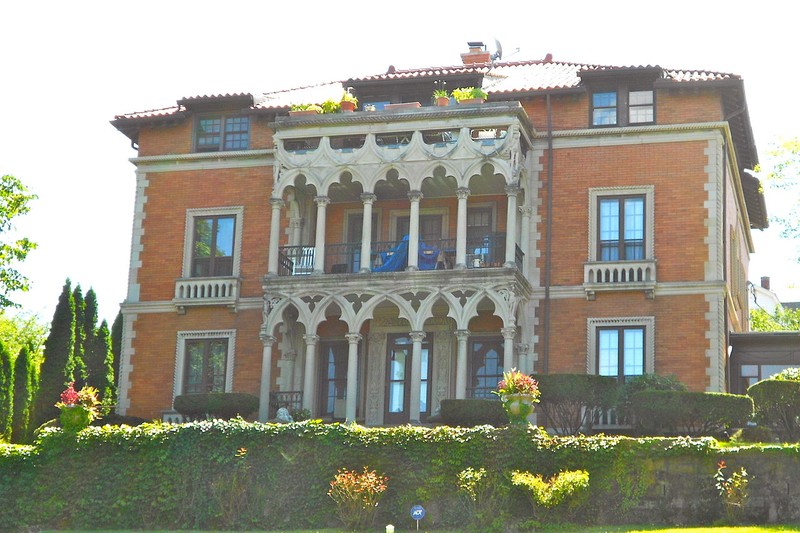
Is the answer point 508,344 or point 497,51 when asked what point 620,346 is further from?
point 497,51

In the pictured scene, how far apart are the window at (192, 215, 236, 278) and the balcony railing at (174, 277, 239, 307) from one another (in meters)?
0.47

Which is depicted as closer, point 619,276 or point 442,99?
point 619,276

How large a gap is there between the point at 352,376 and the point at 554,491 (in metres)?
10.1

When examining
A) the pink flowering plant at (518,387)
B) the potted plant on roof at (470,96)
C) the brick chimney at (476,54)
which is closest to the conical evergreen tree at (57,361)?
the potted plant on roof at (470,96)

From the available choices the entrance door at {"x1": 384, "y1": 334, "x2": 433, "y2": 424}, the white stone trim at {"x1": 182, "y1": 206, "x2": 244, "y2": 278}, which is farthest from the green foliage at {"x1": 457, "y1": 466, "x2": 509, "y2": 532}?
the white stone trim at {"x1": 182, "y1": 206, "x2": 244, "y2": 278}

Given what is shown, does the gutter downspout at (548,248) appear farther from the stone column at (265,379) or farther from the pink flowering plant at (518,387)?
the stone column at (265,379)

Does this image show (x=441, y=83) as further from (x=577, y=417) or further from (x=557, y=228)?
(x=577, y=417)

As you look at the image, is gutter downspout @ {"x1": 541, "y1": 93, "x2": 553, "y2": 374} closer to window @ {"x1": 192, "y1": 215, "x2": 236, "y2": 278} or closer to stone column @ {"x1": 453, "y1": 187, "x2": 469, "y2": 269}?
stone column @ {"x1": 453, "y1": 187, "x2": 469, "y2": 269}

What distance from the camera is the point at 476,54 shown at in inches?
1688

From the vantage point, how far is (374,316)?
121ft

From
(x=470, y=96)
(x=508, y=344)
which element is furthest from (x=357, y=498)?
(x=470, y=96)

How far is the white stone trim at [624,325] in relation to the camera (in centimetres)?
3422

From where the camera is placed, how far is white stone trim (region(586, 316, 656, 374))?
3422 centimetres

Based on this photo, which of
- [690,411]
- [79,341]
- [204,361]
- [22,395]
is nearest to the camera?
[690,411]
